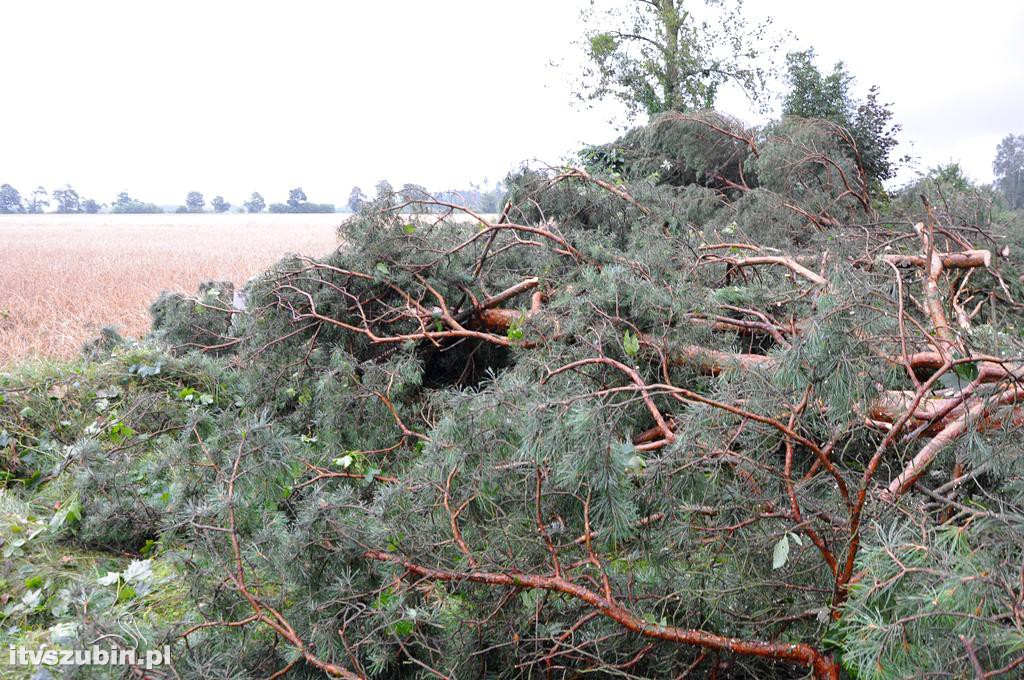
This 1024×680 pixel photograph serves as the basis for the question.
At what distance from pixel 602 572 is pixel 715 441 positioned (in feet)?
1.43

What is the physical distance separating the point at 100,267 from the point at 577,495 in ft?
30.4

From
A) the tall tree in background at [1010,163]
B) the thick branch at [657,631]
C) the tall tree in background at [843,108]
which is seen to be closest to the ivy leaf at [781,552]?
the thick branch at [657,631]

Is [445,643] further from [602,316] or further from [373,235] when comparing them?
[373,235]

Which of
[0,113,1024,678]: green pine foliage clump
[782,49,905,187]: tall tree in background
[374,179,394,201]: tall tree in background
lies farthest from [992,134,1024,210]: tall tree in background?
[374,179,394,201]: tall tree in background

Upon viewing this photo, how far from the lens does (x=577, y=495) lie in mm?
1645

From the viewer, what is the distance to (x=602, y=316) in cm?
294

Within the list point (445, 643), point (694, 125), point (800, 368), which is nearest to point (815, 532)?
point (800, 368)

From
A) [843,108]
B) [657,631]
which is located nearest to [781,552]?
[657,631]

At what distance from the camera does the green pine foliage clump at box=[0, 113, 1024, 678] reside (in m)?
1.51

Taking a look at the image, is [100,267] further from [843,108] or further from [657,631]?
[843,108]

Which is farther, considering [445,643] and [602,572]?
[445,643]

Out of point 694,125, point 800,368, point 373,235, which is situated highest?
point 694,125

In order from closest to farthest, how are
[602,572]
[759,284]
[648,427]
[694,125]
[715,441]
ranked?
1. [602,572]
2. [715,441]
3. [648,427]
4. [759,284]
5. [694,125]

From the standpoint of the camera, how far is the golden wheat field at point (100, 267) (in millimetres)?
5934
